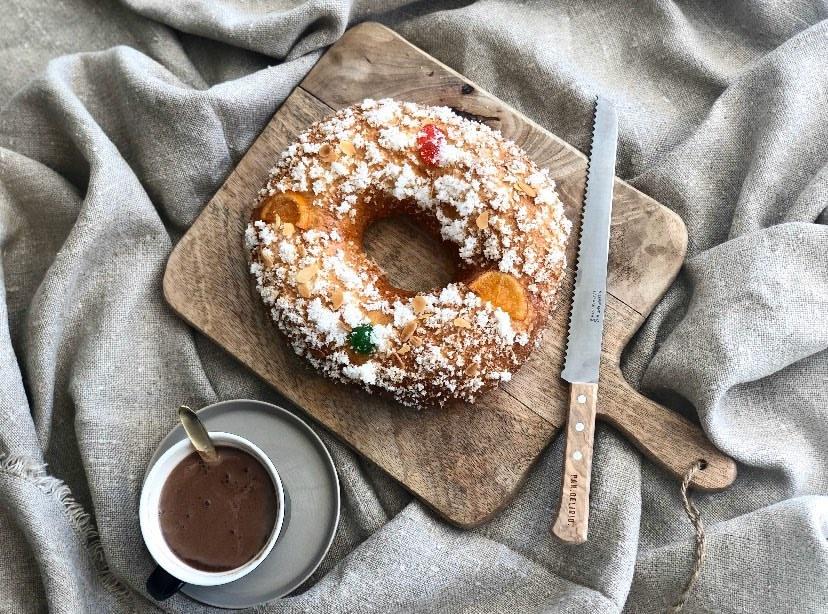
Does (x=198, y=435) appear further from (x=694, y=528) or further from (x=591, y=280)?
(x=694, y=528)

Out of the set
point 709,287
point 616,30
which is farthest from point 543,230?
point 616,30

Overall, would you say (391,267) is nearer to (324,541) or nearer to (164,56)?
(324,541)

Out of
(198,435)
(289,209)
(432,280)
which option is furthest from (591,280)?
(198,435)

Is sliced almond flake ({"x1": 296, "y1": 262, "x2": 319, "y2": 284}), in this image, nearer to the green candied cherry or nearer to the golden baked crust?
the golden baked crust

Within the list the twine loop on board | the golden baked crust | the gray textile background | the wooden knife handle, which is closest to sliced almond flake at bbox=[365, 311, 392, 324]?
the golden baked crust

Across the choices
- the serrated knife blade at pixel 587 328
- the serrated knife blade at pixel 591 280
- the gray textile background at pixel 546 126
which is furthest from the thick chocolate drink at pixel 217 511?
the serrated knife blade at pixel 591 280

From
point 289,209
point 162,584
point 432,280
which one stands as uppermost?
point 289,209
